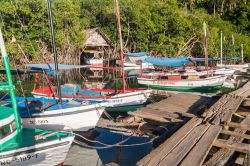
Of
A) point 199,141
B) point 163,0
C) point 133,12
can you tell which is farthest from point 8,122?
point 163,0

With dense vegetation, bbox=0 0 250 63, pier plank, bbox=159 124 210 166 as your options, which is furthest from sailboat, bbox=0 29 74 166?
dense vegetation, bbox=0 0 250 63

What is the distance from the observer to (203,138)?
7230mm

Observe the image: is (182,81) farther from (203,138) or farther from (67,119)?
(203,138)

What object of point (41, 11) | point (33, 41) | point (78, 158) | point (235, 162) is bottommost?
point (78, 158)

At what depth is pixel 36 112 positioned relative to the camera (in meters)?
15.7

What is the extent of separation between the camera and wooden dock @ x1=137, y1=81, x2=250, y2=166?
6.28m

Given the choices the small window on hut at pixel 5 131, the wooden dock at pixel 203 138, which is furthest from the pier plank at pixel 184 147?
the small window on hut at pixel 5 131

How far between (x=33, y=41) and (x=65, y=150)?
30.5 m

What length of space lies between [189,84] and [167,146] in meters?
23.9

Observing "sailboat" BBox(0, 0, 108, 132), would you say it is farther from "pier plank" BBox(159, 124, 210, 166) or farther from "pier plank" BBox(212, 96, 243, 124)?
"pier plank" BBox(159, 124, 210, 166)

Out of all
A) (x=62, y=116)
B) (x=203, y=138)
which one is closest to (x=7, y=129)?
(x=62, y=116)

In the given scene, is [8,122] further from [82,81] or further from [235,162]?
[82,81]

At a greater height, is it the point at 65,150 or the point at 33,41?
the point at 33,41

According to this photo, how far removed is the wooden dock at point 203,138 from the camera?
20.6 ft
